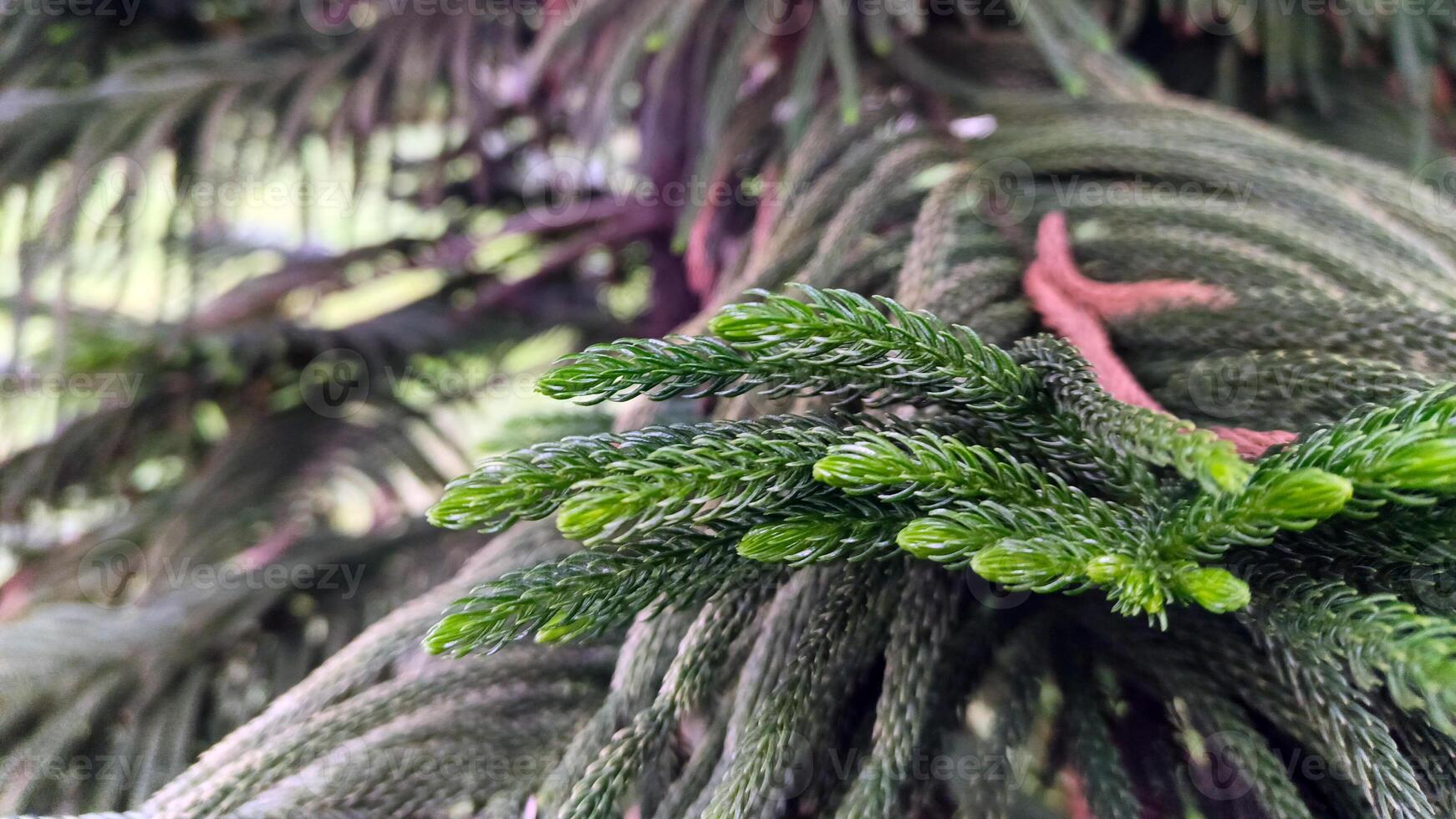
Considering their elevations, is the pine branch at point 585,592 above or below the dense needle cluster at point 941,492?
below

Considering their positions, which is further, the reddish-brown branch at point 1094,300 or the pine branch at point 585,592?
the reddish-brown branch at point 1094,300

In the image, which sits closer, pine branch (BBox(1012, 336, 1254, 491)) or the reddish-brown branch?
pine branch (BBox(1012, 336, 1254, 491))

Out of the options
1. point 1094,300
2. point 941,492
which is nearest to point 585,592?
point 941,492

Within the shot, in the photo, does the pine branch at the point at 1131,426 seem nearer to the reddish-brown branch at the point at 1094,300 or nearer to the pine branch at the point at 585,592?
the reddish-brown branch at the point at 1094,300

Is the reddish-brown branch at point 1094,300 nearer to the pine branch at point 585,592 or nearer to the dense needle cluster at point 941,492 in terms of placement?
the dense needle cluster at point 941,492

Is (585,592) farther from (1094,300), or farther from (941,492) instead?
(1094,300)

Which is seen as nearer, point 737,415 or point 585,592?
point 585,592

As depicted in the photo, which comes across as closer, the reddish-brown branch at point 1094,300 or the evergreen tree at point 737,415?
the evergreen tree at point 737,415

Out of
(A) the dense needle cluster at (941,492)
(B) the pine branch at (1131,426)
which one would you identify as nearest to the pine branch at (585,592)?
(A) the dense needle cluster at (941,492)

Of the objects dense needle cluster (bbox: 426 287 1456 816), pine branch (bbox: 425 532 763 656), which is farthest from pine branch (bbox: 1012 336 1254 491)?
pine branch (bbox: 425 532 763 656)

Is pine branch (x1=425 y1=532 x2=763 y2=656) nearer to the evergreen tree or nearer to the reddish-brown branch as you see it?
the evergreen tree

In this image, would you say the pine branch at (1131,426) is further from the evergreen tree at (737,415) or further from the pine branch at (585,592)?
the pine branch at (585,592)

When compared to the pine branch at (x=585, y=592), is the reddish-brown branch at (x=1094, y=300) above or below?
above

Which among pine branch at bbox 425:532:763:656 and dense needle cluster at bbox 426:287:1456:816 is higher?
dense needle cluster at bbox 426:287:1456:816
